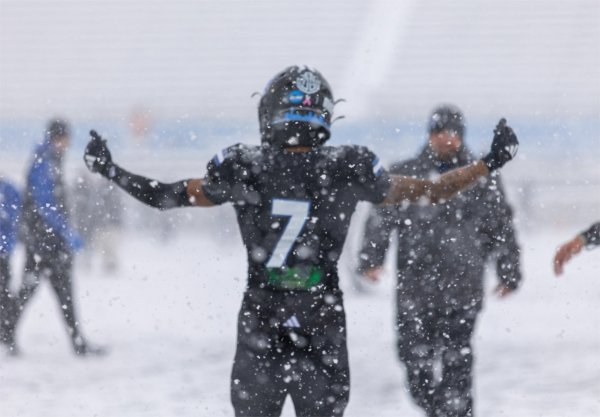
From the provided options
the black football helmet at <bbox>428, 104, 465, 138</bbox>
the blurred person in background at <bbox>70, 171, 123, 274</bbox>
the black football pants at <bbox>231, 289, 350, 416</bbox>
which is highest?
the blurred person in background at <bbox>70, 171, 123, 274</bbox>

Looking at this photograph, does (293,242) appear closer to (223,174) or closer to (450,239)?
(223,174)

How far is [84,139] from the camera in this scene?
2444 cm

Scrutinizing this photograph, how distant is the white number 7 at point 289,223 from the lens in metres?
3.22

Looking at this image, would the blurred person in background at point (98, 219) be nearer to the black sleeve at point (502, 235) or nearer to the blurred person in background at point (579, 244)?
the black sleeve at point (502, 235)

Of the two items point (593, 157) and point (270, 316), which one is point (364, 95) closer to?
point (593, 157)

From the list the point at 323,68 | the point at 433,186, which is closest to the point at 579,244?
the point at 433,186

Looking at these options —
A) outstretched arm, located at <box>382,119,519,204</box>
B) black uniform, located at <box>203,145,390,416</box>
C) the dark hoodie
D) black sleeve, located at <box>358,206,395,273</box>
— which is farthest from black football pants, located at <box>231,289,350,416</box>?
black sleeve, located at <box>358,206,395,273</box>

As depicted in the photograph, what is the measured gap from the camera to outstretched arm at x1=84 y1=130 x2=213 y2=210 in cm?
336

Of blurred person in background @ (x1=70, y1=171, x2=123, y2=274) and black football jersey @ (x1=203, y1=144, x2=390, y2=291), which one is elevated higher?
blurred person in background @ (x1=70, y1=171, x2=123, y2=274)

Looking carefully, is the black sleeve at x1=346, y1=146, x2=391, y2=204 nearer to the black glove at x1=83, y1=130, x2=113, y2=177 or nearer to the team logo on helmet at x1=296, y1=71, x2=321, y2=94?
the team logo on helmet at x1=296, y1=71, x2=321, y2=94

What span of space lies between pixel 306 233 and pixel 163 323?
23.9 feet

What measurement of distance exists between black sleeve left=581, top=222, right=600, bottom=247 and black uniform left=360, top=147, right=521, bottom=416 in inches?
27.4

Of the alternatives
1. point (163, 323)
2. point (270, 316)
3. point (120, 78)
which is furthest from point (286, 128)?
point (120, 78)

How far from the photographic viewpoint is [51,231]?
7758mm
